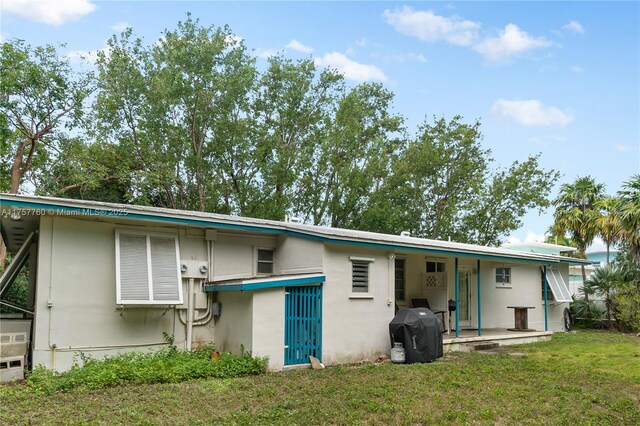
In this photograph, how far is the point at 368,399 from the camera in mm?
7508

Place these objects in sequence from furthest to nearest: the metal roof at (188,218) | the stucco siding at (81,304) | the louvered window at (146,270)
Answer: the louvered window at (146,270) < the stucco siding at (81,304) < the metal roof at (188,218)

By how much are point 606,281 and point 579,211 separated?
762 cm

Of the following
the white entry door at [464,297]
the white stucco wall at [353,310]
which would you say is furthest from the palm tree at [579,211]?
the white stucco wall at [353,310]

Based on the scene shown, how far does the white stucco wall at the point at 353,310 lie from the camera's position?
1070 centimetres

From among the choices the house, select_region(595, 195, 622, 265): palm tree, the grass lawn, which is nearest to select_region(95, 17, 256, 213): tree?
the house

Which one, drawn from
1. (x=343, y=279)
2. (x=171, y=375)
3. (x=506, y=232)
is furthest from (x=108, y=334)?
(x=506, y=232)

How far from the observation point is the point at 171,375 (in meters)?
8.45

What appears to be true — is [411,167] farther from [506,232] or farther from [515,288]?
[515,288]

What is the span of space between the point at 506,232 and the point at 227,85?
58.2 feet

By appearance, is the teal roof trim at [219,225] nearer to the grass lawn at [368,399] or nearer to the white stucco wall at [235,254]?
the white stucco wall at [235,254]

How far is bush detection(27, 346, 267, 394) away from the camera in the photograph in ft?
25.9

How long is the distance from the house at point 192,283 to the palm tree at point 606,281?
33.0ft

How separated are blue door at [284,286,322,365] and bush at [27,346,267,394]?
833 millimetres

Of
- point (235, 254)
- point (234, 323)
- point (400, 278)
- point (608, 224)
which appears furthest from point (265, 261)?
point (608, 224)
